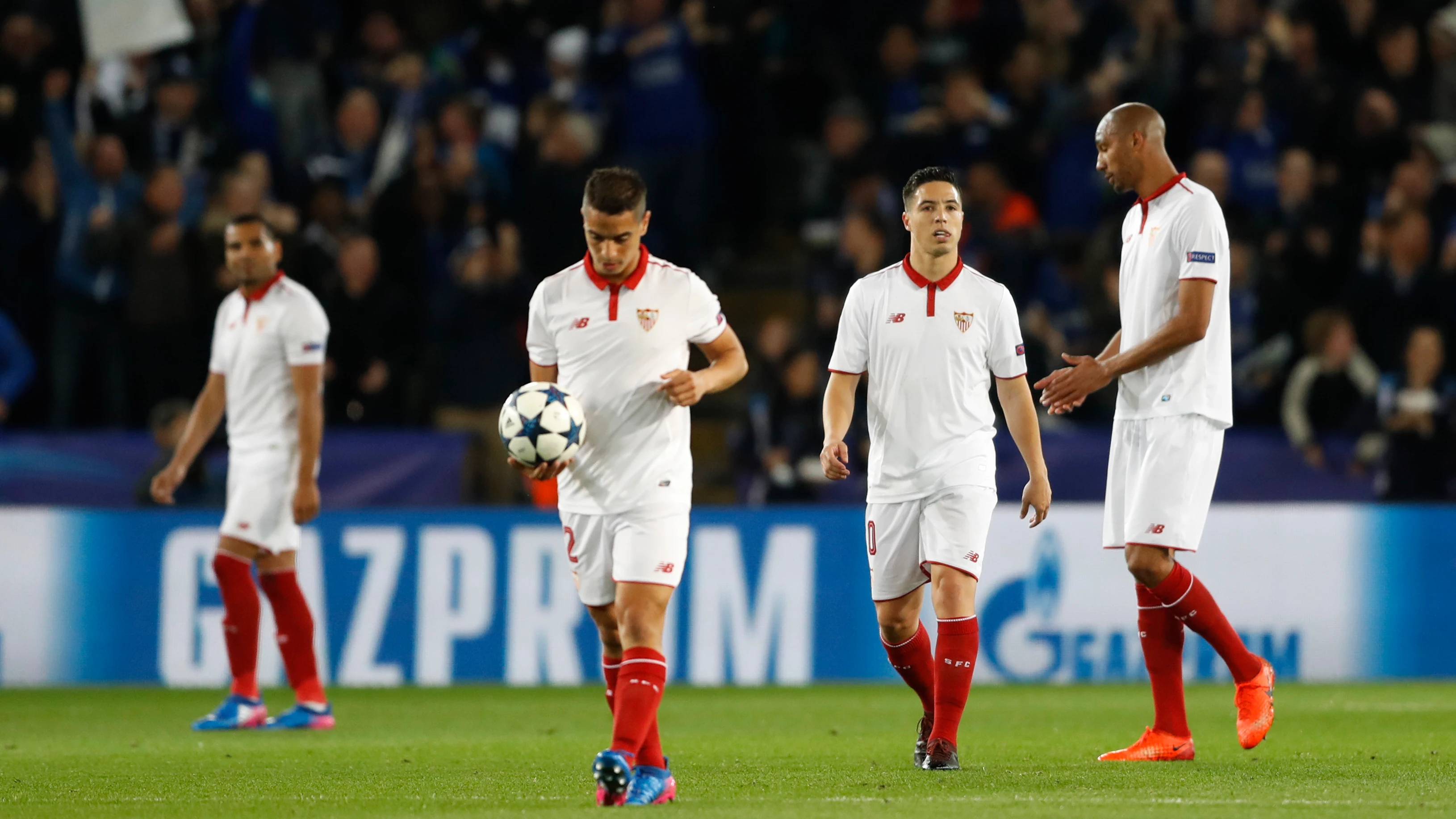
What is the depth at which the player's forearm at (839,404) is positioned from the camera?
7.42m

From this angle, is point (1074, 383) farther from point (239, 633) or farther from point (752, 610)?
point (752, 610)

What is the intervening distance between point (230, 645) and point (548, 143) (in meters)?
6.94

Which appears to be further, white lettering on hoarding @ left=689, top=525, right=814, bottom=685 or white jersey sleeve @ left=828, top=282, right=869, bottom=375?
white lettering on hoarding @ left=689, top=525, right=814, bottom=685

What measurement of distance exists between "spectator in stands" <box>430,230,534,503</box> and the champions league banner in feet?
6.72

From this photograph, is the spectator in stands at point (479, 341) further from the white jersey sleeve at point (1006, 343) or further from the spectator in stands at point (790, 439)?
the white jersey sleeve at point (1006, 343)

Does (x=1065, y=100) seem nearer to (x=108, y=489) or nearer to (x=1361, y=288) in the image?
(x=1361, y=288)

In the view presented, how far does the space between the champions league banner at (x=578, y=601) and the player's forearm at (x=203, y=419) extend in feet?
8.97

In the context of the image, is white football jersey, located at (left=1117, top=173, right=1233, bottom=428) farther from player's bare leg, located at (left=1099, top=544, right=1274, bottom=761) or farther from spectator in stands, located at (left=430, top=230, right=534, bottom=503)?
spectator in stands, located at (left=430, top=230, right=534, bottom=503)

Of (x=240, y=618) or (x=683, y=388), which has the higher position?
(x=683, y=388)

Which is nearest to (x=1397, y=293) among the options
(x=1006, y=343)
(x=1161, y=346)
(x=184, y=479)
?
(x=1161, y=346)

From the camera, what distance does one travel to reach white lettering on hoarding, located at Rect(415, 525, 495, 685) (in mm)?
12555

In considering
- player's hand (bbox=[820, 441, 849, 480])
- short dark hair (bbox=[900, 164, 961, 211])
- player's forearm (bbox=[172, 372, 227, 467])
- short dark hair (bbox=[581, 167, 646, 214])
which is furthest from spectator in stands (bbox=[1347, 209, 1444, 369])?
short dark hair (bbox=[581, 167, 646, 214])

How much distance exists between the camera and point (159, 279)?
14.4 metres

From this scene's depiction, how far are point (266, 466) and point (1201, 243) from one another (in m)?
4.63
